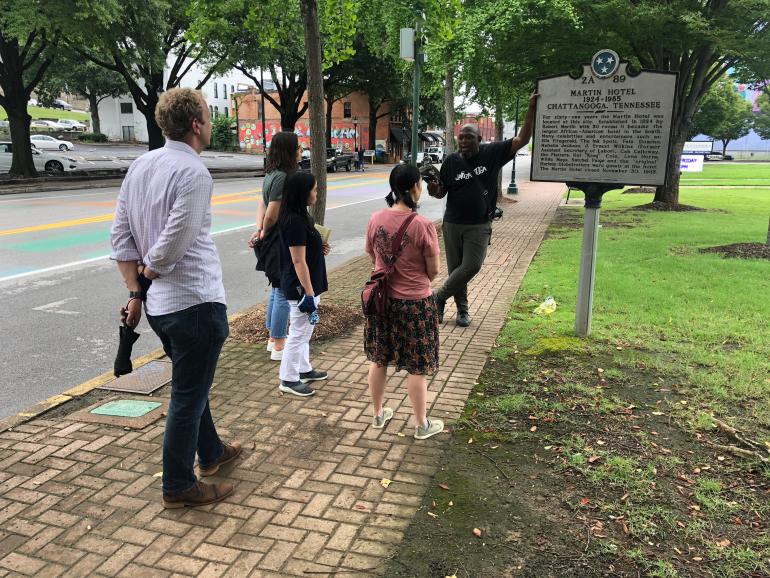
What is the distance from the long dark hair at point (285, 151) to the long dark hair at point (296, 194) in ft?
1.52

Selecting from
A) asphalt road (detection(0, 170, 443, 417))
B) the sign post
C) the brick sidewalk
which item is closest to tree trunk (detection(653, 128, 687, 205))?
asphalt road (detection(0, 170, 443, 417))

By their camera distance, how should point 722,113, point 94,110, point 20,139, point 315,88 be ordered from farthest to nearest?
point 94,110
point 722,113
point 20,139
point 315,88

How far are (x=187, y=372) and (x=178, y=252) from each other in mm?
597

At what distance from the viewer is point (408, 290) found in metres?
3.66

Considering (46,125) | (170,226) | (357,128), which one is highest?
(46,125)

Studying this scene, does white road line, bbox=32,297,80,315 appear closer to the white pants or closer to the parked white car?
the white pants

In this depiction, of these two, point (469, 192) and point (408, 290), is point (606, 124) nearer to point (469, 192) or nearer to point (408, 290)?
point (469, 192)

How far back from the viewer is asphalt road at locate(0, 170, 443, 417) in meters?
5.33

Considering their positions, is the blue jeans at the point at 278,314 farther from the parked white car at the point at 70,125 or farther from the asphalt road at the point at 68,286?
the parked white car at the point at 70,125

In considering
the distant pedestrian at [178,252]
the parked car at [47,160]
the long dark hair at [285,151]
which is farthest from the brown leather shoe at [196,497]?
the parked car at [47,160]

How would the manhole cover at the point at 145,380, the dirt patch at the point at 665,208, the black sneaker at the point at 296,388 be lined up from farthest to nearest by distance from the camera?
the dirt patch at the point at 665,208 < the manhole cover at the point at 145,380 < the black sneaker at the point at 296,388

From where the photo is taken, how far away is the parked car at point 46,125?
207 feet

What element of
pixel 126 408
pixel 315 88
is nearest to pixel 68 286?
pixel 315 88

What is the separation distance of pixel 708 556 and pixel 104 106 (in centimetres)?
8043
